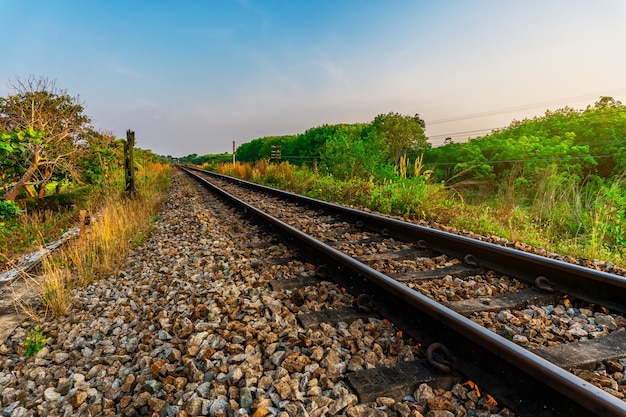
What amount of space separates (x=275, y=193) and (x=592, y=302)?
29.7 ft

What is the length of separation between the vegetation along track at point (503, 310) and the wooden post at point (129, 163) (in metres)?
7.95

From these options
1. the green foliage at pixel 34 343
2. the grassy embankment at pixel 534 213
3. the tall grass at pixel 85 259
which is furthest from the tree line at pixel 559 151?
the green foliage at pixel 34 343

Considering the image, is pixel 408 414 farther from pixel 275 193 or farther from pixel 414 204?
pixel 275 193

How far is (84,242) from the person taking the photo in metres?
4.59

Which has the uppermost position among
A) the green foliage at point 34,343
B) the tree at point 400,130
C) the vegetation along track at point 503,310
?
the tree at point 400,130

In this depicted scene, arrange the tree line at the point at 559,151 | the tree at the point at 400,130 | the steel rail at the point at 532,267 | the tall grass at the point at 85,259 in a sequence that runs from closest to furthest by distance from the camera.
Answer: the steel rail at the point at 532,267 → the tall grass at the point at 85,259 → the tree line at the point at 559,151 → the tree at the point at 400,130

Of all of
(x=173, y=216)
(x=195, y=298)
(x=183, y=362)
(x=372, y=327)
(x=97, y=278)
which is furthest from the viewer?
(x=173, y=216)

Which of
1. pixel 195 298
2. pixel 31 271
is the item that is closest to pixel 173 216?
pixel 31 271

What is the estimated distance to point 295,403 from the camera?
1.72 m

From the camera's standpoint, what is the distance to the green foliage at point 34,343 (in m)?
2.45

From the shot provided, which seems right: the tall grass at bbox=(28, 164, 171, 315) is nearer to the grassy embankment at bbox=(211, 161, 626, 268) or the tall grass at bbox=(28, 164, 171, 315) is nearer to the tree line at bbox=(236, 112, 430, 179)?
the grassy embankment at bbox=(211, 161, 626, 268)

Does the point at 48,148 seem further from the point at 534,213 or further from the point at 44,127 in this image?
the point at 534,213

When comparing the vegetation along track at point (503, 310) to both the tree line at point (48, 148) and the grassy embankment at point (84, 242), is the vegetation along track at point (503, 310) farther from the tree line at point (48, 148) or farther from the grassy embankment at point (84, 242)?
the tree line at point (48, 148)

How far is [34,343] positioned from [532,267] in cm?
423
